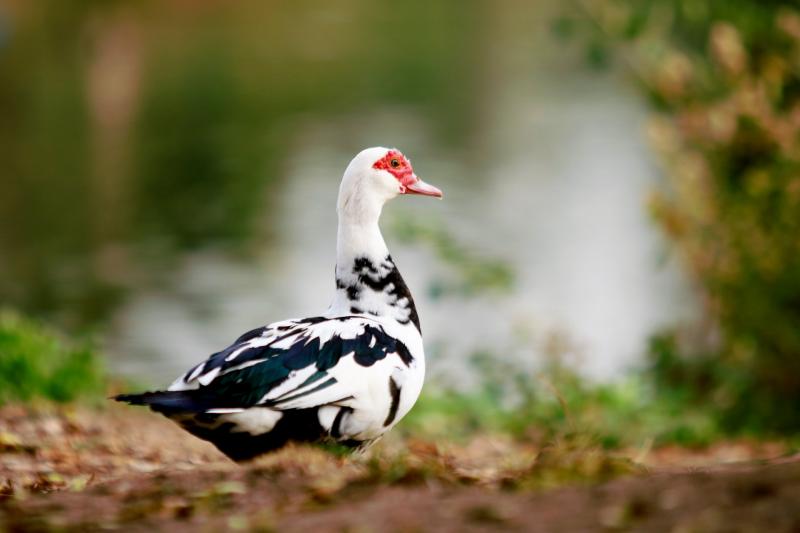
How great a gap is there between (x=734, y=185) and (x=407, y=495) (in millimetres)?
5730

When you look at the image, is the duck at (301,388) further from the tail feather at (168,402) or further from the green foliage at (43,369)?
the green foliage at (43,369)

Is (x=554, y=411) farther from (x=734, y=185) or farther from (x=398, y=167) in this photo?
(x=398, y=167)

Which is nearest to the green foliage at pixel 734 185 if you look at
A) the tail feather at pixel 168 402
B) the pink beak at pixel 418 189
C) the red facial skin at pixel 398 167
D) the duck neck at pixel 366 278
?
the pink beak at pixel 418 189

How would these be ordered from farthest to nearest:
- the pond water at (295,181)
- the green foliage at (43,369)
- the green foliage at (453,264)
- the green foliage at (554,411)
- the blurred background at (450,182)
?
1. the pond water at (295,181)
2. the blurred background at (450,182)
3. the green foliage at (453,264)
4. the green foliage at (554,411)
5. the green foliage at (43,369)

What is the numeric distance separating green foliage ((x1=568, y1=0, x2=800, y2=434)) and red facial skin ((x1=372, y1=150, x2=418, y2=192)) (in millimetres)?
3702

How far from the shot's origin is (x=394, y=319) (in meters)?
5.30

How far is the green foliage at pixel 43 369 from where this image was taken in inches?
296

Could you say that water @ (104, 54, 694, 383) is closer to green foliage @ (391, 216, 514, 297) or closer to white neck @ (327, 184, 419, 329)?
green foliage @ (391, 216, 514, 297)

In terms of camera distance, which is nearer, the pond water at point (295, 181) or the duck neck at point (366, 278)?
the duck neck at point (366, 278)

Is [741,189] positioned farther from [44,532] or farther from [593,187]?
[593,187]

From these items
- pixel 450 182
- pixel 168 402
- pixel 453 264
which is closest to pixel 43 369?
pixel 453 264

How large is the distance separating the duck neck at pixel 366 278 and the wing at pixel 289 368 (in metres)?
0.43

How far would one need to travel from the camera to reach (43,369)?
7746 mm

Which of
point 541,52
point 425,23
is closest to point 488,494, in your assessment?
point 541,52
